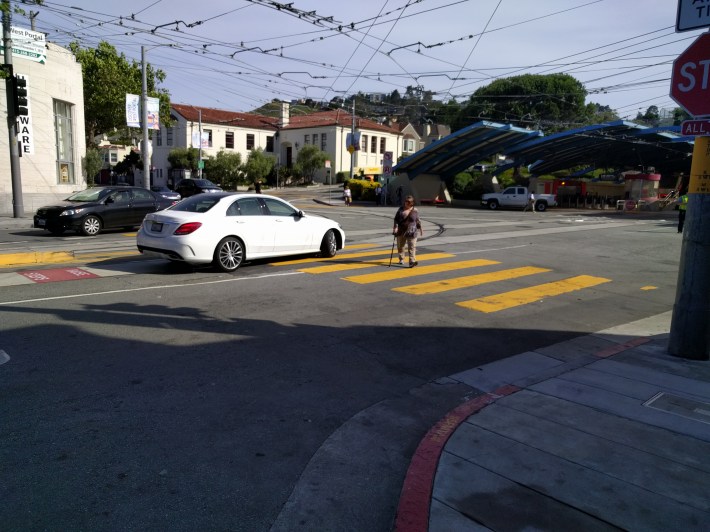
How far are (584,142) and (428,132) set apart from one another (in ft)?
197

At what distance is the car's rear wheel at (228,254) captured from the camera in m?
10.7

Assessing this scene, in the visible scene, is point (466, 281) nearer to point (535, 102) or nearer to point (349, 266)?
point (349, 266)

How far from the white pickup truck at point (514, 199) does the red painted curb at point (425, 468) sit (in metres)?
40.7

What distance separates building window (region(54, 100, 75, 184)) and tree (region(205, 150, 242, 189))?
27444 millimetres

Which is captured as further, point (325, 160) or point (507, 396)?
point (325, 160)

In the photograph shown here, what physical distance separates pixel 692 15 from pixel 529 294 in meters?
5.29

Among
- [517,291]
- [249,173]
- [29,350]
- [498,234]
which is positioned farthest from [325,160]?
[29,350]

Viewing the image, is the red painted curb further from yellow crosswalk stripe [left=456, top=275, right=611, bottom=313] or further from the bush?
the bush

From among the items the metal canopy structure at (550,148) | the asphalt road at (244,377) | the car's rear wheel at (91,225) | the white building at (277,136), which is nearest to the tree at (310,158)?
the white building at (277,136)

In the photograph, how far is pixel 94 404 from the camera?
15.2 ft

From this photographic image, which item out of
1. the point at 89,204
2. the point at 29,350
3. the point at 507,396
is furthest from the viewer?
the point at 89,204

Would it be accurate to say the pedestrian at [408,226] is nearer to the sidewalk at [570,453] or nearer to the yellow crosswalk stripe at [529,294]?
the yellow crosswalk stripe at [529,294]

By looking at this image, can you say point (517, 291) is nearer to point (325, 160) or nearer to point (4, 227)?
point (4, 227)

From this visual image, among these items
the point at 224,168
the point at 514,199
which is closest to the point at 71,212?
the point at 514,199
